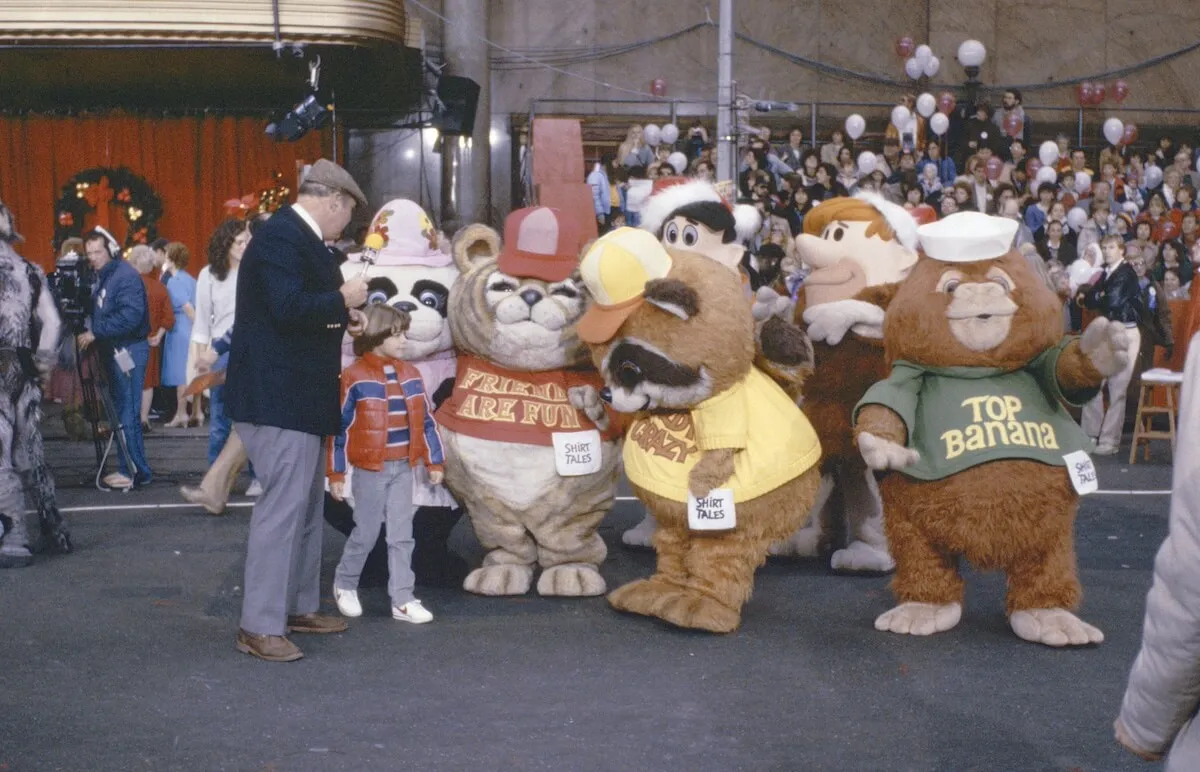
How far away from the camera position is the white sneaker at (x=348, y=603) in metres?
5.86

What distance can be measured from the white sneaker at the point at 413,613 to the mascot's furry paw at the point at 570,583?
1.90 ft

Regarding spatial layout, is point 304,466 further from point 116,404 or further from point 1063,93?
point 1063,93

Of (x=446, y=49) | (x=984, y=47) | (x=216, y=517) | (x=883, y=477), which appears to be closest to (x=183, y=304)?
(x=216, y=517)

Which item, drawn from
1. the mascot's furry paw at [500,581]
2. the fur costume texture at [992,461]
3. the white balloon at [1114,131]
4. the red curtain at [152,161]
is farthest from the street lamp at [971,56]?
the mascot's furry paw at [500,581]

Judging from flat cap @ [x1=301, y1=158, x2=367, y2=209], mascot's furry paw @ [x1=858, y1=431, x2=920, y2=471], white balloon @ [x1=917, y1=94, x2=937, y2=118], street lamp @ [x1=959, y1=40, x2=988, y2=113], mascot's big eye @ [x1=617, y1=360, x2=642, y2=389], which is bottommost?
mascot's furry paw @ [x1=858, y1=431, x2=920, y2=471]

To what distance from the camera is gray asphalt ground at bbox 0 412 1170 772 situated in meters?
4.28

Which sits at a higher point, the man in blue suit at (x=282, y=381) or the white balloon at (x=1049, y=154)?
the white balloon at (x=1049, y=154)

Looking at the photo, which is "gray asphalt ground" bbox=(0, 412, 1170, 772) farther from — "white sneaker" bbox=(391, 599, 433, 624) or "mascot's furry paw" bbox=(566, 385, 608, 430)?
"mascot's furry paw" bbox=(566, 385, 608, 430)

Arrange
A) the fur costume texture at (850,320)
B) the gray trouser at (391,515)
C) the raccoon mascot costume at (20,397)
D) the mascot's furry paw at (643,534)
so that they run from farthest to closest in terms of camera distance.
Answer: the mascot's furry paw at (643,534)
the raccoon mascot costume at (20,397)
the fur costume texture at (850,320)
the gray trouser at (391,515)

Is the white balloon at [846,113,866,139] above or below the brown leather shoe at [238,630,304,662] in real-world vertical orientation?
above

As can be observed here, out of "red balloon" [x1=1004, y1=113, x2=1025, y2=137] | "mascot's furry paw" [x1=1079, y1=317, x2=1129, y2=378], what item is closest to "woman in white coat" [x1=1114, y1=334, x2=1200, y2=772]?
"mascot's furry paw" [x1=1079, y1=317, x2=1129, y2=378]

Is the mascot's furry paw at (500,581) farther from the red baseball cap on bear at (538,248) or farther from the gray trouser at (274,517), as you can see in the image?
the red baseball cap on bear at (538,248)

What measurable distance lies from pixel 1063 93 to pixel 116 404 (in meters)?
14.4

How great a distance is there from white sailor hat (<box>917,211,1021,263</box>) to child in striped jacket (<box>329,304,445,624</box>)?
211 centimetres
